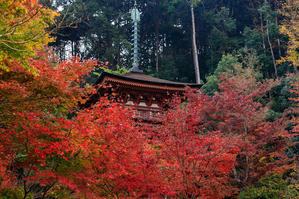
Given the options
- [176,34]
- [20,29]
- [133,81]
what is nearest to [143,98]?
[133,81]

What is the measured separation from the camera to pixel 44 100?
223 inches

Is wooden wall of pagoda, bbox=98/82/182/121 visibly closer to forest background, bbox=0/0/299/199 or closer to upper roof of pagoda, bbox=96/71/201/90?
upper roof of pagoda, bbox=96/71/201/90

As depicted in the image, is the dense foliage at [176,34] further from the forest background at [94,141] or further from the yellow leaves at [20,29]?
the yellow leaves at [20,29]

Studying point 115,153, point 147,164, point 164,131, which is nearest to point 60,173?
point 115,153

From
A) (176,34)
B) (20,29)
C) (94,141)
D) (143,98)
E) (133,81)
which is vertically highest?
(176,34)

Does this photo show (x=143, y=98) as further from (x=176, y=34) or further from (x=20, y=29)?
(x=176, y=34)

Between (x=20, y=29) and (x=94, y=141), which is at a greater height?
(x=20, y=29)

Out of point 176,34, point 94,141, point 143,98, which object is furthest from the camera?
point 176,34

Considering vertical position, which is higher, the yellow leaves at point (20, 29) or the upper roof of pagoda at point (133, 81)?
the yellow leaves at point (20, 29)

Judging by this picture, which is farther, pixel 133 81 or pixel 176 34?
pixel 176 34

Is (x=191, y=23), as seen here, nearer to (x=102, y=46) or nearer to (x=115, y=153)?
(x=102, y=46)

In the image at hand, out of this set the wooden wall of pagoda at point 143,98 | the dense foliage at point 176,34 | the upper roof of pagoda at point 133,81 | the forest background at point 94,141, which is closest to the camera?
the forest background at point 94,141

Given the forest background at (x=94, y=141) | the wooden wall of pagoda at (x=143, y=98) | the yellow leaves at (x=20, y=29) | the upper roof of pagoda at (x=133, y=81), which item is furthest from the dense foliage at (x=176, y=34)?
the yellow leaves at (x=20, y=29)

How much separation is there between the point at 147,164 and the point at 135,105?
5.97 metres
